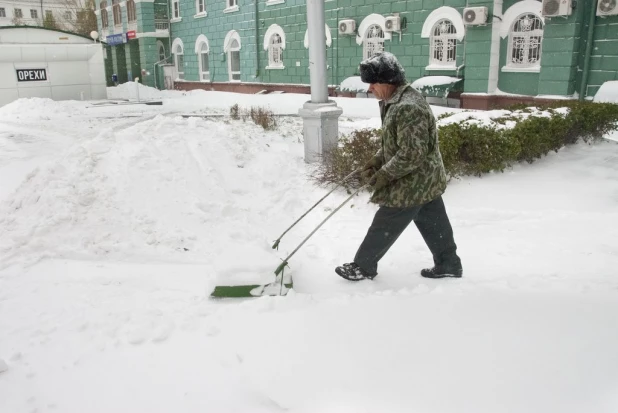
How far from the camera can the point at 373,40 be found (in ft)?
50.7

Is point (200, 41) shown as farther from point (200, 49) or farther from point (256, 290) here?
point (256, 290)

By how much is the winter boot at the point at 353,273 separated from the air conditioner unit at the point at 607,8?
947 cm

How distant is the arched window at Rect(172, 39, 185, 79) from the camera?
82.6ft

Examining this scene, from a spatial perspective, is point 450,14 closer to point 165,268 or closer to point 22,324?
point 165,268

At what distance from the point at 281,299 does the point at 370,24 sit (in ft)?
44.8

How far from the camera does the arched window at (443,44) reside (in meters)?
13.4

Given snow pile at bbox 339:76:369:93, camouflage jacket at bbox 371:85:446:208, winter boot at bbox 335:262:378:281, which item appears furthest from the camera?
snow pile at bbox 339:76:369:93

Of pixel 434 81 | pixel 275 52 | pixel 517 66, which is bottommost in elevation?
pixel 434 81

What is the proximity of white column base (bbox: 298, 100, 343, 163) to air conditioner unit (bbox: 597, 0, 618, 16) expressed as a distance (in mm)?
6915

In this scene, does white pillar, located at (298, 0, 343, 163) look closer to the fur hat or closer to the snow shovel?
the fur hat

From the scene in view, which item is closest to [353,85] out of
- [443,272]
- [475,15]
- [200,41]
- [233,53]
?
[475,15]

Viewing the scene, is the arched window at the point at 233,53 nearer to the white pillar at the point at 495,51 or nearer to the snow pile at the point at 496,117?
the white pillar at the point at 495,51

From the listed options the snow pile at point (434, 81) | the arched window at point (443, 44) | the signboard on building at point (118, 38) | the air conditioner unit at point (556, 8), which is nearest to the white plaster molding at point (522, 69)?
the snow pile at point (434, 81)

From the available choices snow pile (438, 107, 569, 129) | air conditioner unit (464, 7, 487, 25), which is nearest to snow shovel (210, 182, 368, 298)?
snow pile (438, 107, 569, 129)
